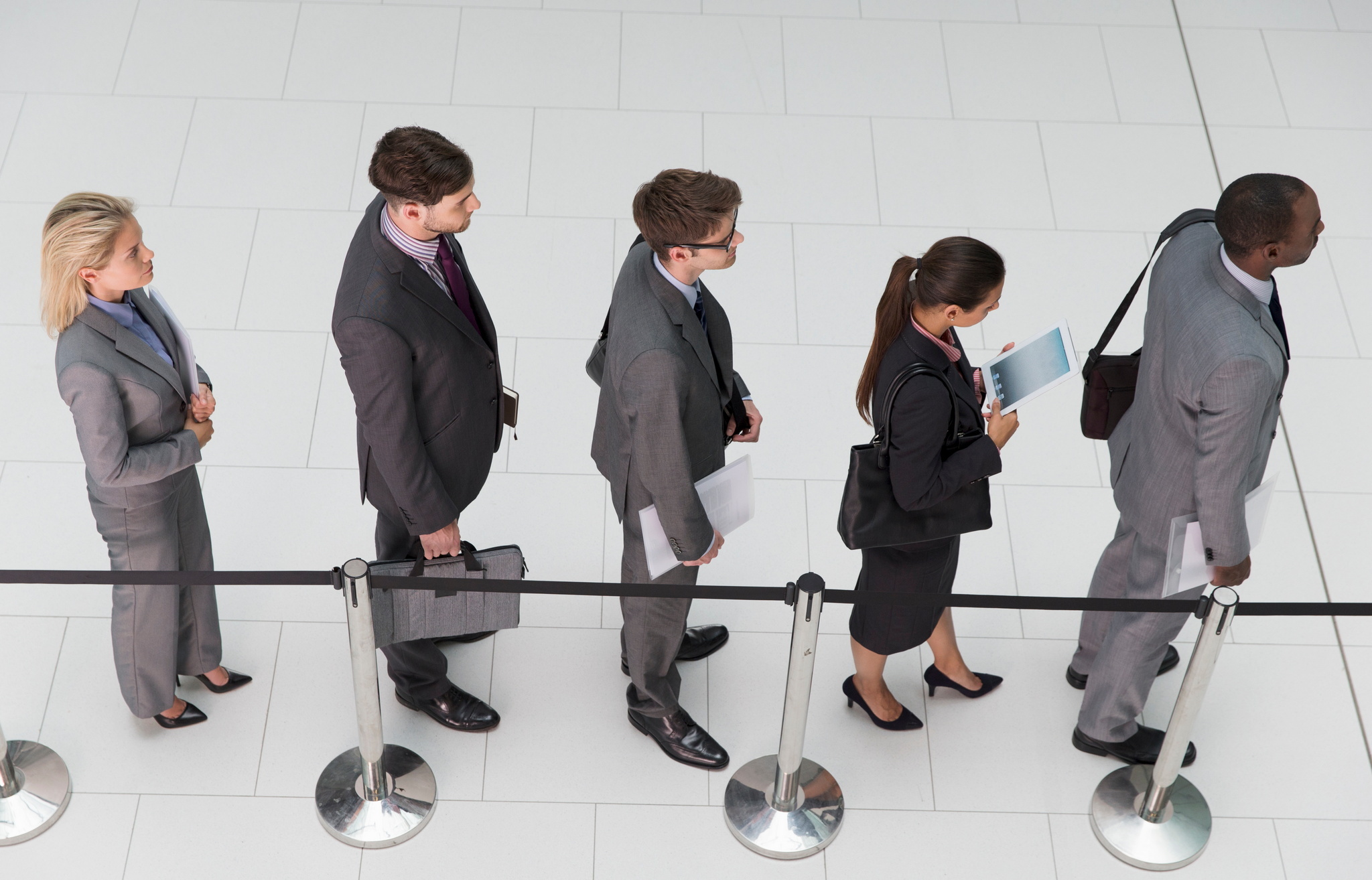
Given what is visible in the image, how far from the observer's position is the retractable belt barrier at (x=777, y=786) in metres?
2.74

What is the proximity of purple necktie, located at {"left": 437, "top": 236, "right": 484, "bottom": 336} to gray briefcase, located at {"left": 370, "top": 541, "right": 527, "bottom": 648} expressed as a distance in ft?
A: 1.72

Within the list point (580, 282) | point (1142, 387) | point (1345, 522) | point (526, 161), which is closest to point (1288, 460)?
point (1345, 522)

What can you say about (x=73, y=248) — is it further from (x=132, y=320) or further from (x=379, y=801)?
(x=379, y=801)

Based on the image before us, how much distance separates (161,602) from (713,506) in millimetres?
1357

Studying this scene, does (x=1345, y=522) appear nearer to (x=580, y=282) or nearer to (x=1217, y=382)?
(x=1217, y=382)

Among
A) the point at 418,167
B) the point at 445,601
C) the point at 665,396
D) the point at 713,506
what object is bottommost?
the point at 445,601

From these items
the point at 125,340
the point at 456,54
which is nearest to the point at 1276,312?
the point at 125,340

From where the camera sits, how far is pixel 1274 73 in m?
5.75

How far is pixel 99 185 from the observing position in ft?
16.2

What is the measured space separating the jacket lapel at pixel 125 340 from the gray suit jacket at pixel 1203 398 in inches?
87.1

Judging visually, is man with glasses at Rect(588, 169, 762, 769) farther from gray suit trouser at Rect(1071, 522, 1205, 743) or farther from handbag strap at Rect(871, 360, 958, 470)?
gray suit trouser at Rect(1071, 522, 1205, 743)

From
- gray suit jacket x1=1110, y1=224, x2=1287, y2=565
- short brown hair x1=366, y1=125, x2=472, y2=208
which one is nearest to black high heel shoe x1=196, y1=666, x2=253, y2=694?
short brown hair x1=366, y1=125, x2=472, y2=208

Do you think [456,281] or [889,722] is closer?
[456,281]

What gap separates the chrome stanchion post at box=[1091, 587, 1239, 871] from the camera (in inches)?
118
